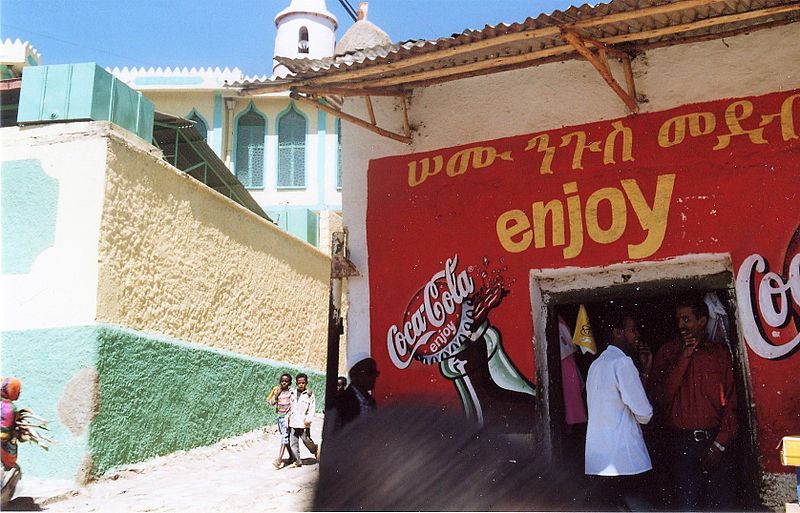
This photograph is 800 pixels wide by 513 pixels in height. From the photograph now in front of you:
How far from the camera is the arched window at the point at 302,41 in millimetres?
22031

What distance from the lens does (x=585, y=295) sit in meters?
5.97

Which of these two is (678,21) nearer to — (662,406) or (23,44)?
(662,406)

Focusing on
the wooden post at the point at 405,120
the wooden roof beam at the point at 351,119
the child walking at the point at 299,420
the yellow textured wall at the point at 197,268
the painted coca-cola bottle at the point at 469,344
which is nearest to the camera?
the painted coca-cola bottle at the point at 469,344

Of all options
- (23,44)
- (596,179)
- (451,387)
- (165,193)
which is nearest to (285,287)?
(165,193)

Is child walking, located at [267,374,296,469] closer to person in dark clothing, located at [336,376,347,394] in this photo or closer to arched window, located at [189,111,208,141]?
person in dark clothing, located at [336,376,347,394]

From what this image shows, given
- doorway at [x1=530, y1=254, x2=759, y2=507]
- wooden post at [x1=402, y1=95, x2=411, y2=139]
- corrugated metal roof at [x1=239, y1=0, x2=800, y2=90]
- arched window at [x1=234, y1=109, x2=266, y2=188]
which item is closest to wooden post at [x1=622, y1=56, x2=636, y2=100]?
corrugated metal roof at [x1=239, y1=0, x2=800, y2=90]

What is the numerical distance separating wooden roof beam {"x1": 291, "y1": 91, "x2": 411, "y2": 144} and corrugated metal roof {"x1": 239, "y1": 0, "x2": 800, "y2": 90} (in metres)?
0.24

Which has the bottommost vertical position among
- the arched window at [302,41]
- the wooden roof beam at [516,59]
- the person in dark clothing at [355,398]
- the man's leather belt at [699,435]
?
the man's leather belt at [699,435]

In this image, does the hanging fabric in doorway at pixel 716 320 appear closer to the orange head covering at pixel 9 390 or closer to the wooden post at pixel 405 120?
the wooden post at pixel 405 120

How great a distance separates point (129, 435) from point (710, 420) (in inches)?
218

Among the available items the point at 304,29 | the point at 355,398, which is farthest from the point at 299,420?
the point at 304,29

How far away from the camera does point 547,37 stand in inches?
202

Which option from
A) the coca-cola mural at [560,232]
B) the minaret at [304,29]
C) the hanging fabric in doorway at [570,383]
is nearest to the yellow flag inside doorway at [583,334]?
the hanging fabric in doorway at [570,383]

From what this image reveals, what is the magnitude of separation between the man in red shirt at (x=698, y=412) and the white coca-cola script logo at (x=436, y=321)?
1.81 meters
